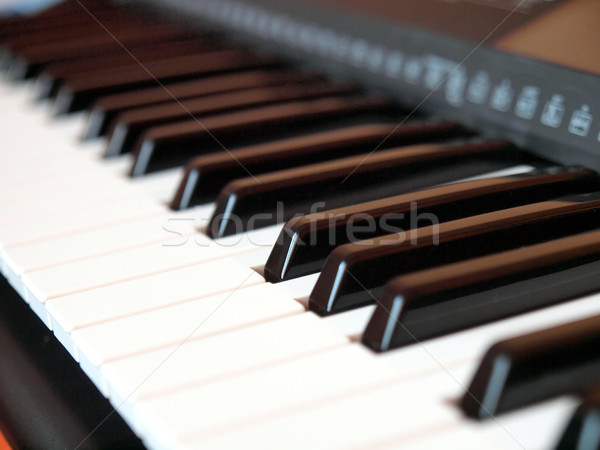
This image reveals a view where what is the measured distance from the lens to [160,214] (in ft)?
2.68

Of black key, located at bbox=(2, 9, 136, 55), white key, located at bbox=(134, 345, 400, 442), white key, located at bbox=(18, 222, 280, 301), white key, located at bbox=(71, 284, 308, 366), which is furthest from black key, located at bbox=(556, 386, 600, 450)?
black key, located at bbox=(2, 9, 136, 55)

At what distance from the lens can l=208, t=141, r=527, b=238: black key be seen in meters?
0.76

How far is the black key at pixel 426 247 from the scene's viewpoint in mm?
581

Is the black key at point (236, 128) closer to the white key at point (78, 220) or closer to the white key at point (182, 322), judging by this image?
the white key at point (78, 220)

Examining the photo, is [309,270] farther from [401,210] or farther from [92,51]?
[92,51]

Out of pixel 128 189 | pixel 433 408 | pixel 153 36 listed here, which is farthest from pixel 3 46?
pixel 433 408

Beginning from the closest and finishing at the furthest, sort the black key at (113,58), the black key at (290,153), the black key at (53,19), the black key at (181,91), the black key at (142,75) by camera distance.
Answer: the black key at (290,153) < the black key at (181,91) < the black key at (142,75) < the black key at (113,58) < the black key at (53,19)

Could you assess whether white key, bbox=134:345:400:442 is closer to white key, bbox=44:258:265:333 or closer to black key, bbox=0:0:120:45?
white key, bbox=44:258:265:333

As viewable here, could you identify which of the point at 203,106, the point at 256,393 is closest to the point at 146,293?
the point at 256,393

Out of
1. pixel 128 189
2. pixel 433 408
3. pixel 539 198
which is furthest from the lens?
pixel 128 189

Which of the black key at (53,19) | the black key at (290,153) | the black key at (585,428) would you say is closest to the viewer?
the black key at (585,428)

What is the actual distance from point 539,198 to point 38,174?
63 centimetres

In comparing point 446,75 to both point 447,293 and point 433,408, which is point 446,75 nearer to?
point 447,293

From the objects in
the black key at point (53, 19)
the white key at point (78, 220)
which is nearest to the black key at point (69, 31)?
the black key at point (53, 19)
